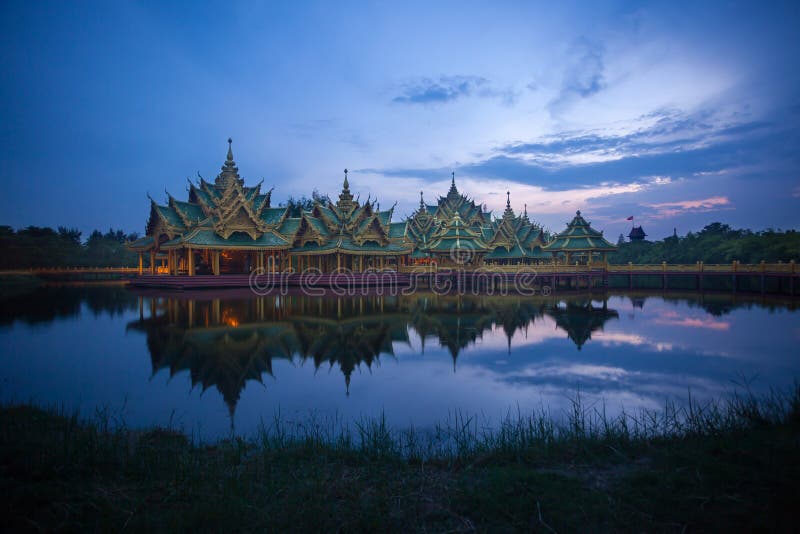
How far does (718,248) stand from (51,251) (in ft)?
207

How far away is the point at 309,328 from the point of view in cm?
1246

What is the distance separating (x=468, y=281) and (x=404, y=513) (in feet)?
101

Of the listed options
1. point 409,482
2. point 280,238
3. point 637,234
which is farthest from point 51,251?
point 637,234

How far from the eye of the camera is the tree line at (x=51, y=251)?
37.0 m

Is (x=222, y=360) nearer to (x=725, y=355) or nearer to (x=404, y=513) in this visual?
(x=404, y=513)

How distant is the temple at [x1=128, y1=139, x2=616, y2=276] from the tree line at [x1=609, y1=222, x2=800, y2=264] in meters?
12.0

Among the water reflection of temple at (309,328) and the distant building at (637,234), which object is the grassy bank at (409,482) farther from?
the distant building at (637,234)

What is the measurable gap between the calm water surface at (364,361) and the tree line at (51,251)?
Answer: 89.6 feet

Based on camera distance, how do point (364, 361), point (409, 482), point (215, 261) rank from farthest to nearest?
point (215, 261) → point (364, 361) → point (409, 482)

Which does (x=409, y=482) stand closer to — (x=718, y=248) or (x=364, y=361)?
(x=364, y=361)

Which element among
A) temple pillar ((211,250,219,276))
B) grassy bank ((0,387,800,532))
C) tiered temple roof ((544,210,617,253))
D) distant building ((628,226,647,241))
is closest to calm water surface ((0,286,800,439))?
grassy bank ((0,387,800,532))

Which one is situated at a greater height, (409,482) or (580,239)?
(580,239)

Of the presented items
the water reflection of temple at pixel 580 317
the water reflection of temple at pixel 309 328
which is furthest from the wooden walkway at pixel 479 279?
the water reflection of temple at pixel 580 317

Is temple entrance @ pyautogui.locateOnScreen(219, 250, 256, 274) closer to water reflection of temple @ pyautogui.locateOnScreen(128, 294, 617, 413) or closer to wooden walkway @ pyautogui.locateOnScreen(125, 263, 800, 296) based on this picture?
wooden walkway @ pyautogui.locateOnScreen(125, 263, 800, 296)
